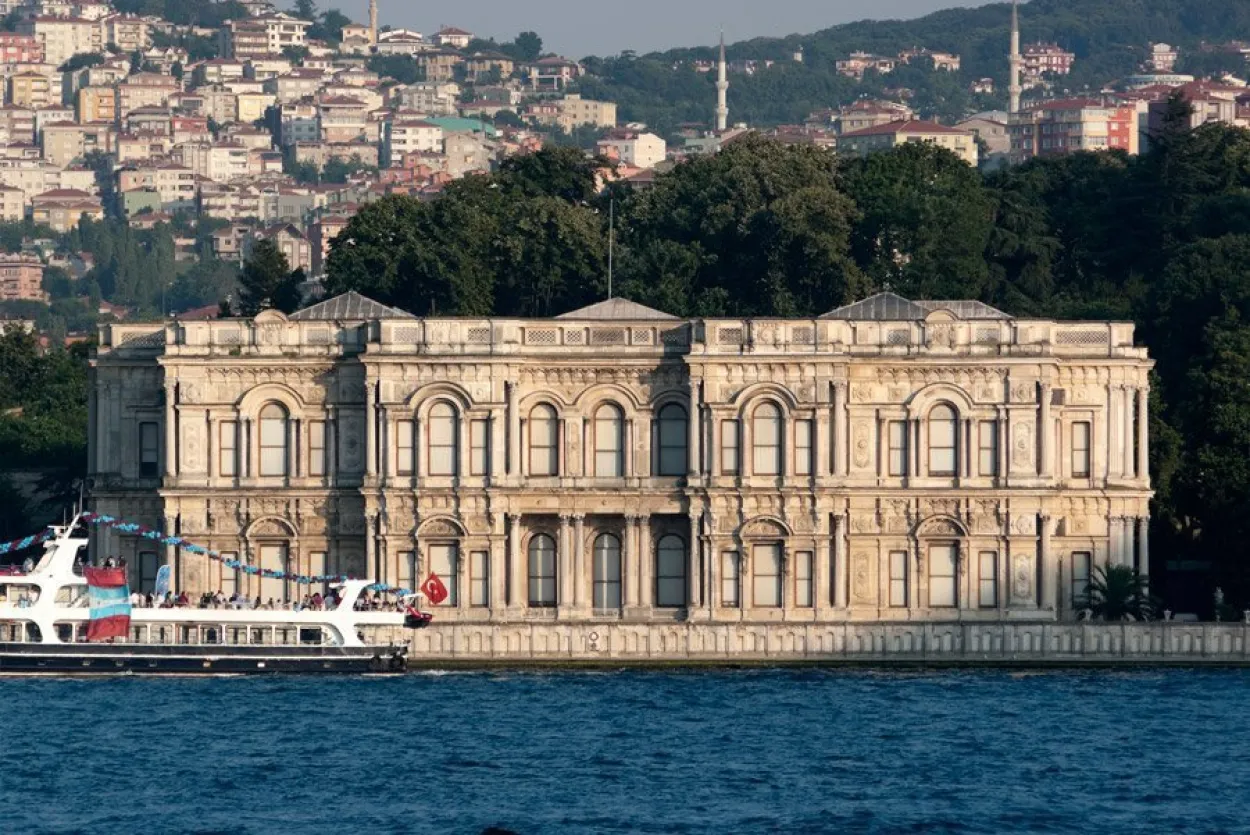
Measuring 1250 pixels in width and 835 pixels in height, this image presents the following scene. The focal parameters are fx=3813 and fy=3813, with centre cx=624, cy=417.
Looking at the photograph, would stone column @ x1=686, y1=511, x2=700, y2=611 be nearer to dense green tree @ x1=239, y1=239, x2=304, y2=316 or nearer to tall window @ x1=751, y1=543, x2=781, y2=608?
tall window @ x1=751, y1=543, x2=781, y2=608

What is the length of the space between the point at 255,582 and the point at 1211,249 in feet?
96.9

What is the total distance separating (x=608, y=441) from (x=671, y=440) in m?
1.20

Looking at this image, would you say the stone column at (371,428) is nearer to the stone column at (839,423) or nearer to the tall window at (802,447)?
the tall window at (802,447)

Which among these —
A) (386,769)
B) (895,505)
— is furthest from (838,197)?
(386,769)

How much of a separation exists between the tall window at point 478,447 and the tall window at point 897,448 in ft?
25.1

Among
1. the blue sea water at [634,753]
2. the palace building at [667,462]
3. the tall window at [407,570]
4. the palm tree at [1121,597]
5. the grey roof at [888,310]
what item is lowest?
the blue sea water at [634,753]

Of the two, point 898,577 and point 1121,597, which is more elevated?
point 898,577

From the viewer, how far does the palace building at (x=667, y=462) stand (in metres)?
71.7

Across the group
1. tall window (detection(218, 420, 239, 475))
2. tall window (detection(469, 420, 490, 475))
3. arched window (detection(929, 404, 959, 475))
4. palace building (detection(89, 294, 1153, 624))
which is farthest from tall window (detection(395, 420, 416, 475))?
arched window (detection(929, 404, 959, 475))

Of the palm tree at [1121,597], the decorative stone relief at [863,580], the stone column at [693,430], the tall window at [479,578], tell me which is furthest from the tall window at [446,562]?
the palm tree at [1121,597]

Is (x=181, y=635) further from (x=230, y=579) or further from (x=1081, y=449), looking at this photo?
(x=1081, y=449)

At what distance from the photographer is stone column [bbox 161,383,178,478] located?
238 ft

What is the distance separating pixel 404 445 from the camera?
72062 millimetres

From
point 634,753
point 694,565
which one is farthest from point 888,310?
point 634,753
